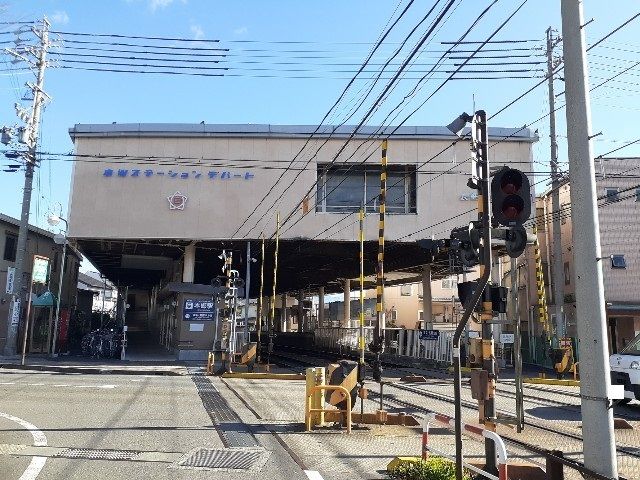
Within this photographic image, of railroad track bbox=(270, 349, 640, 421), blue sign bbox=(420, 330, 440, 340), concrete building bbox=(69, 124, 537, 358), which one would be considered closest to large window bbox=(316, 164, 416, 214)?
concrete building bbox=(69, 124, 537, 358)

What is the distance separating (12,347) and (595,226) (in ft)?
82.3

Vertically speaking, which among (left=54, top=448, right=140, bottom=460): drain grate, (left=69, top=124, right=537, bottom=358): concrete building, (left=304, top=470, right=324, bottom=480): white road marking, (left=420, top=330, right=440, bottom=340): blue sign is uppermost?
(left=69, top=124, right=537, bottom=358): concrete building

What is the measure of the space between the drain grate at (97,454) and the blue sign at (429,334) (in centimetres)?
1950

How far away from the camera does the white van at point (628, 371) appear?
481 inches

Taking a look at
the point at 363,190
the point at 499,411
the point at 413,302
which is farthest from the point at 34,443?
the point at 413,302

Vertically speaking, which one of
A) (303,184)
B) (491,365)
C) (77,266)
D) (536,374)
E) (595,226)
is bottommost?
(536,374)

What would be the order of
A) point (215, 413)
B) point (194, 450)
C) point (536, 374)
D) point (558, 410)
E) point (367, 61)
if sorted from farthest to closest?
point (536, 374) → point (558, 410) → point (215, 413) → point (367, 61) → point (194, 450)

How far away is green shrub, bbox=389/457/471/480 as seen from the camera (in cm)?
593

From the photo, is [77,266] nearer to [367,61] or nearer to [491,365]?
[367,61]

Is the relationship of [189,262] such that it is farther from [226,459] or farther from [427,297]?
[226,459]

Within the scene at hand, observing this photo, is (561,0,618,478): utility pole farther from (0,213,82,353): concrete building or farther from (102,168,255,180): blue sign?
(0,213,82,353): concrete building

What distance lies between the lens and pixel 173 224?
89.7ft

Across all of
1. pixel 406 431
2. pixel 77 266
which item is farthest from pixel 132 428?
pixel 77 266

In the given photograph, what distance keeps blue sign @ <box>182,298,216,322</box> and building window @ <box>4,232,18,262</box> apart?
934cm
